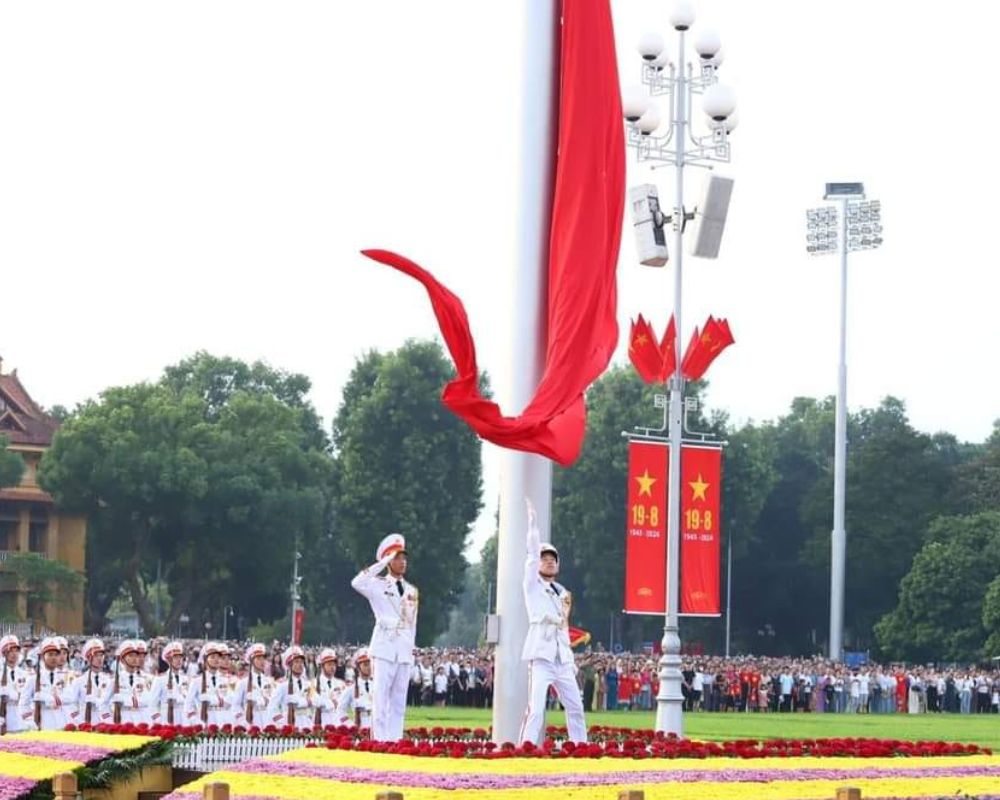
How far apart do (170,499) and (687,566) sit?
39951mm

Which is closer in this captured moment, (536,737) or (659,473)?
(536,737)

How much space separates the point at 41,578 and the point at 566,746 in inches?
1914

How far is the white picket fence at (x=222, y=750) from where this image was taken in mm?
17516

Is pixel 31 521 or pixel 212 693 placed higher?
pixel 31 521

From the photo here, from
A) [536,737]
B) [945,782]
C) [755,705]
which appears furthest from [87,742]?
[755,705]

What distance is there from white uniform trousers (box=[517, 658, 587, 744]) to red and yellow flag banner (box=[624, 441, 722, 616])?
363 inches

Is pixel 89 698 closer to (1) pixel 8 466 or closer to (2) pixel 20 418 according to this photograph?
(1) pixel 8 466

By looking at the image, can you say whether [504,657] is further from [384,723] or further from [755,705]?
[755,705]

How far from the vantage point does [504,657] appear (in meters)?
19.0

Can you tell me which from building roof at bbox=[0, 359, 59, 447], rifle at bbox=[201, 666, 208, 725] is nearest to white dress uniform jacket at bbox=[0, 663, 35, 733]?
rifle at bbox=[201, 666, 208, 725]

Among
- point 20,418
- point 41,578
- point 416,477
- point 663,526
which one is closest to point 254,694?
point 663,526

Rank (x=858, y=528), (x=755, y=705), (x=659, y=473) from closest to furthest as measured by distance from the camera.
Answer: (x=659, y=473), (x=755, y=705), (x=858, y=528)

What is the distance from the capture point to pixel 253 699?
72.8 ft

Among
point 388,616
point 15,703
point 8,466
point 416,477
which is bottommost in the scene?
point 15,703
